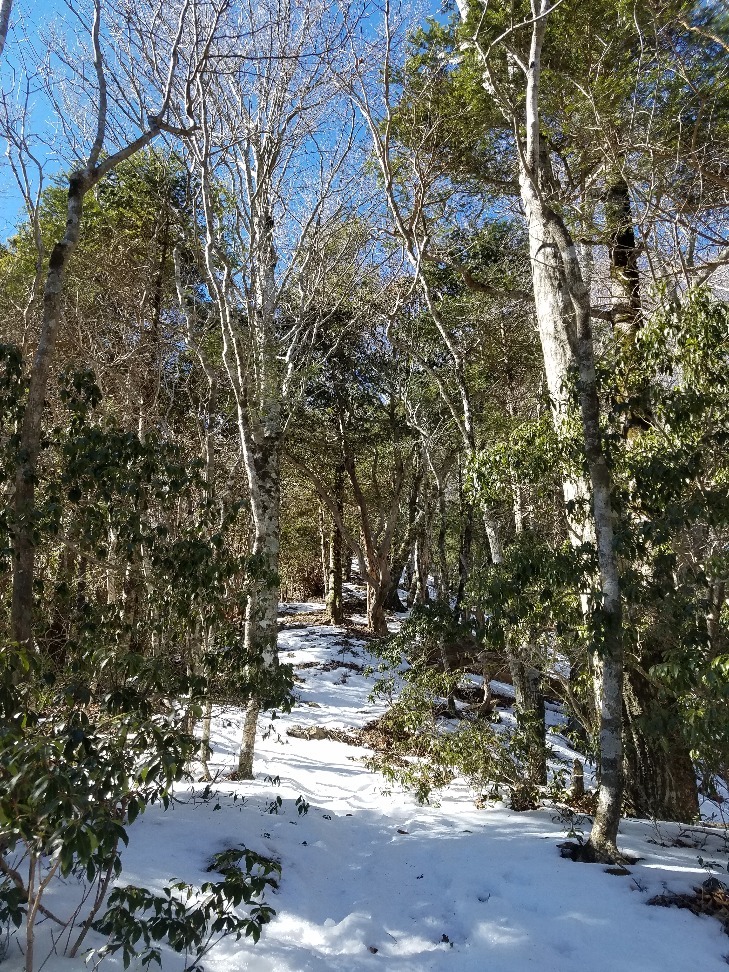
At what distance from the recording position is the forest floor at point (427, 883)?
326cm

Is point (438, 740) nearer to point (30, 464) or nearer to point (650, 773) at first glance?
point (650, 773)

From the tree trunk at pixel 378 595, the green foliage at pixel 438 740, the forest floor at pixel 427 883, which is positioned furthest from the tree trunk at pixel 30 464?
the tree trunk at pixel 378 595

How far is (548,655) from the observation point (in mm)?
5562

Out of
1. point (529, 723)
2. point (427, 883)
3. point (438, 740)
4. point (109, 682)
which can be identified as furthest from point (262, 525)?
point (427, 883)

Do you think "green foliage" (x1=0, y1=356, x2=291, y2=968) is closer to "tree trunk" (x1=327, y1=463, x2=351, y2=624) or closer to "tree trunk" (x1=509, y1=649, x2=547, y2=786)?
"tree trunk" (x1=509, y1=649, x2=547, y2=786)

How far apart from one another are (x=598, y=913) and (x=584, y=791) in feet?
6.58

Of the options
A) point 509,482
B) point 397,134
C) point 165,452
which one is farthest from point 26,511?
point 397,134

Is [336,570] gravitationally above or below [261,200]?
below

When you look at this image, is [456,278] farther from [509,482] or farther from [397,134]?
[509,482]

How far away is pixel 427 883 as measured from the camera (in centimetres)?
427

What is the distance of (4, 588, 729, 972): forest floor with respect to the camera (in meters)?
3.26

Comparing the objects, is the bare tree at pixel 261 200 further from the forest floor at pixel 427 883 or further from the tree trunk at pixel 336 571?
the tree trunk at pixel 336 571

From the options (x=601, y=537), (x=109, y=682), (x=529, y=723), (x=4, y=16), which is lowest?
(x=529, y=723)

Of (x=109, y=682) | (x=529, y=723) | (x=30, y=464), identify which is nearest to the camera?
(x=30, y=464)
